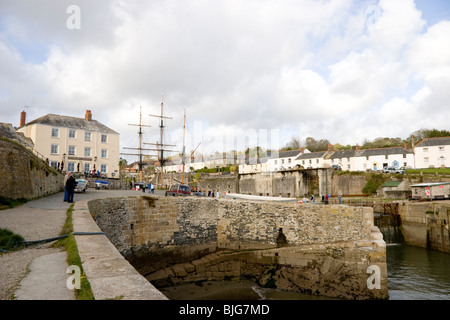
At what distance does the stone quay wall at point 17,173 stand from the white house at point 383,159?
171 feet

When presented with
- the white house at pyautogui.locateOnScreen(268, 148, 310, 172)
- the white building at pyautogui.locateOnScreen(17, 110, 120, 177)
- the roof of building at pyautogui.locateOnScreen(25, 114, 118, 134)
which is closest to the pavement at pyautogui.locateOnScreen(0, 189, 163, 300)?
the white building at pyautogui.locateOnScreen(17, 110, 120, 177)

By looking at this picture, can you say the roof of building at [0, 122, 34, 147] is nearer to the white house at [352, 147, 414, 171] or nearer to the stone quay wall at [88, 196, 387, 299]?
the stone quay wall at [88, 196, 387, 299]

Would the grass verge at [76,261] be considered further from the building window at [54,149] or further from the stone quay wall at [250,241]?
the building window at [54,149]

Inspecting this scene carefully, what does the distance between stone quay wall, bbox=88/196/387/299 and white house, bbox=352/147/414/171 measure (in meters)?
42.3

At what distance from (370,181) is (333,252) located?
30.5 meters

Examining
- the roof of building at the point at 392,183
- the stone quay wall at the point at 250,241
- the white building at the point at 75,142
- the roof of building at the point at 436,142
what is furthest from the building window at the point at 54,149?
the roof of building at the point at 436,142

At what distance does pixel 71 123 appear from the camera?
1556 inches

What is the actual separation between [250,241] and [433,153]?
160ft

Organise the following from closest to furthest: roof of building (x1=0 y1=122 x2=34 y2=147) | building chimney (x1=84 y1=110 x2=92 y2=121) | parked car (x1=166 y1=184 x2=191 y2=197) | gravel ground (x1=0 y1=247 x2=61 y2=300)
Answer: gravel ground (x1=0 y1=247 x2=61 y2=300) → roof of building (x1=0 y1=122 x2=34 y2=147) → parked car (x1=166 y1=184 x2=191 y2=197) → building chimney (x1=84 y1=110 x2=92 y2=121)

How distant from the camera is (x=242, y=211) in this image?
16188 millimetres

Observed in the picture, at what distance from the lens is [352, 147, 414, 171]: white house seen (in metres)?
50.5

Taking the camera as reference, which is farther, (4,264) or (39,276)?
(4,264)
